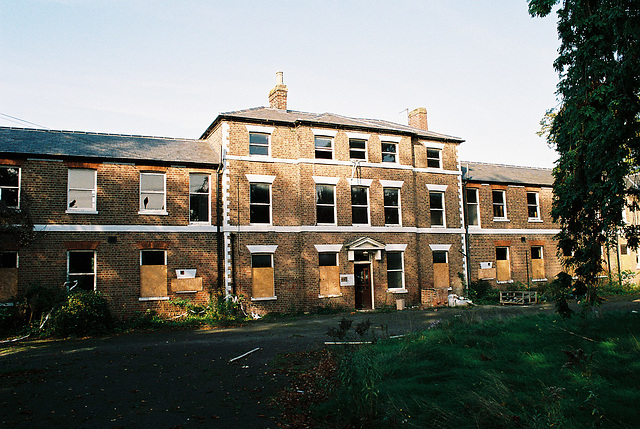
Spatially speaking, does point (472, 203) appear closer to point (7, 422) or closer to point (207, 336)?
point (207, 336)

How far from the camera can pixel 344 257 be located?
22.4 metres

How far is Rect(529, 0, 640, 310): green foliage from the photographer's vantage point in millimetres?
9234

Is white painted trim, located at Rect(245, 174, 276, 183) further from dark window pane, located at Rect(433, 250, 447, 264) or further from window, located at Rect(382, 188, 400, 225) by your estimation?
dark window pane, located at Rect(433, 250, 447, 264)

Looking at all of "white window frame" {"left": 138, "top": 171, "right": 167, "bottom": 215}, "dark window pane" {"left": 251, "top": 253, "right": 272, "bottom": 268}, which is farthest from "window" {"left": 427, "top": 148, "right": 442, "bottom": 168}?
"white window frame" {"left": 138, "top": 171, "right": 167, "bottom": 215}

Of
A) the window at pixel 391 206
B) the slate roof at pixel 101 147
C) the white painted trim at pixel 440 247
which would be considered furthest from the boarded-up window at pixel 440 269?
the slate roof at pixel 101 147

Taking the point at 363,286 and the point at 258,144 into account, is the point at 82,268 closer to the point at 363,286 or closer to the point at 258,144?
the point at 258,144

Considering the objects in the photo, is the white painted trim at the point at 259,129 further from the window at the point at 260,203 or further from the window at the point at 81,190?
the window at the point at 81,190

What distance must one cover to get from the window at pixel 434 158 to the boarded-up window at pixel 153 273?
48.2ft

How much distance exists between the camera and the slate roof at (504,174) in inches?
1105

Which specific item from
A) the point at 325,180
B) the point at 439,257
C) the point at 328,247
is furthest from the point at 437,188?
the point at 328,247

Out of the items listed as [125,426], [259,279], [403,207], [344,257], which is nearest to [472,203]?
[403,207]

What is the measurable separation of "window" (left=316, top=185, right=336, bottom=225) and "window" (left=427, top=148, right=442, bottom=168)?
6426 millimetres

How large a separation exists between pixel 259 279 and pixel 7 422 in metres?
14.2

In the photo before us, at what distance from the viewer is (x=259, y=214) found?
21.6 meters
